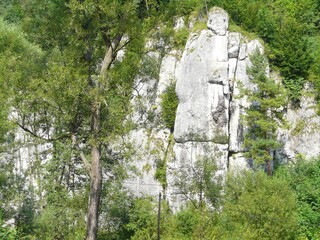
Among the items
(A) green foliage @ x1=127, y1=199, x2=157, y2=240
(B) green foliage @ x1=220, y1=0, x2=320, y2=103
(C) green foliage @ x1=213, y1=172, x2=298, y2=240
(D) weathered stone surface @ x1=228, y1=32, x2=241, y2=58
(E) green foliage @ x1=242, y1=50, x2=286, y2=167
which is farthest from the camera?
(D) weathered stone surface @ x1=228, y1=32, x2=241, y2=58

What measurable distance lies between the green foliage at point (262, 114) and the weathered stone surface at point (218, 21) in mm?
4411

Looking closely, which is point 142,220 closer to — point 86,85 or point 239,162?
point 239,162

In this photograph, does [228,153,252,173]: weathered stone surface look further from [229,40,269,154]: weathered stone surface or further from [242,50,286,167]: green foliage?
[242,50,286,167]: green foliage

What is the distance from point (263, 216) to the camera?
18484 millimetres

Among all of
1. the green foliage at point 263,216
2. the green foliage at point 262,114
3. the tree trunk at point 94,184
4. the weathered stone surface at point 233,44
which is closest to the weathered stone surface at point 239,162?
the green foliage at point 262,114

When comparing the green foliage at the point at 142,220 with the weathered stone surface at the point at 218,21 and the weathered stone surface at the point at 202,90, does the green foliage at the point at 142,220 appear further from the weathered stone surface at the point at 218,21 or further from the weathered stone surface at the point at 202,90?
the weathered stone surface at the point at 218,21

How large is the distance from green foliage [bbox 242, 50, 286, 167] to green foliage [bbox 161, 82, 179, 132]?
5721mm

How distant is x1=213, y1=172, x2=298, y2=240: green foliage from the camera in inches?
715

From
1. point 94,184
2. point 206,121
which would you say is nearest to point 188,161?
point 206,121

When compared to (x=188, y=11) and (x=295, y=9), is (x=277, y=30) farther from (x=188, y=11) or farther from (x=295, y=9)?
(x=188, y=11)

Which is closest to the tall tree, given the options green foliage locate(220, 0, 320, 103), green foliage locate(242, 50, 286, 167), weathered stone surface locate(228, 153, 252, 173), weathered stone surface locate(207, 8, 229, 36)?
green foliage locate(242, 50, 286, 167)

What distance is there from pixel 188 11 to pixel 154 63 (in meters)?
5.23

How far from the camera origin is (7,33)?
32.1 metres

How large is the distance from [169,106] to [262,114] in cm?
739
